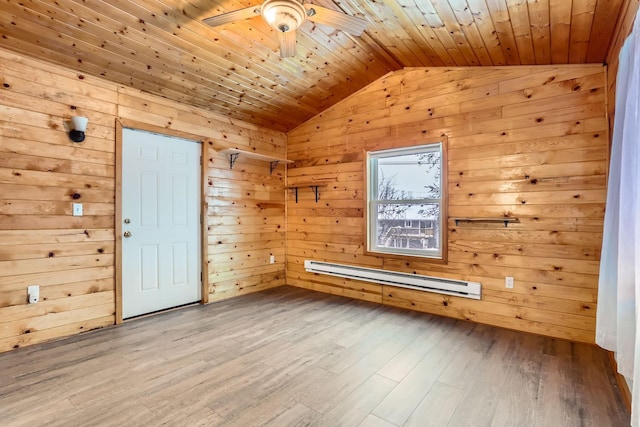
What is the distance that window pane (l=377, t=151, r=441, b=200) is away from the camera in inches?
144

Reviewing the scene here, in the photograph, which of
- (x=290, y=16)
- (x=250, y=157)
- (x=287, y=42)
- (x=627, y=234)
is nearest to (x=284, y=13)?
(x=290, y=16)

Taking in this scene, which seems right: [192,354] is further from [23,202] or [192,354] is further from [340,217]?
[340,217]

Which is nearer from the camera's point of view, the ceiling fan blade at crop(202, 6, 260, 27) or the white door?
the ceiling fan blade at crop(202, 6, 260, 27)

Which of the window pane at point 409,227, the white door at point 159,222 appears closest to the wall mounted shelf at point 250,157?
the white door at point 159,222

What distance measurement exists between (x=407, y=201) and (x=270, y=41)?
2256 millimetres

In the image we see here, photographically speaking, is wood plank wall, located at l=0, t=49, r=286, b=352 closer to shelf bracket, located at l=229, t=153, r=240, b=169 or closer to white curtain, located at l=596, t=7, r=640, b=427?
shelf bracket, located at l=229, t=153, r=240, b=169

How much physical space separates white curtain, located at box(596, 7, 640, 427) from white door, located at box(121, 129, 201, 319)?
3763 mm

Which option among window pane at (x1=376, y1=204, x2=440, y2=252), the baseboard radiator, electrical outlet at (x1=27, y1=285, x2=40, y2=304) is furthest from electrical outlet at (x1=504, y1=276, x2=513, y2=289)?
electrical outlet at (x1=27, y1=285, x2=40, y2=304)

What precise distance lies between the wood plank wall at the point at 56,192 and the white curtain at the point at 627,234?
3.77 meters

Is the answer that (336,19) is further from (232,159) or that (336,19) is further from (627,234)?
(232,159)

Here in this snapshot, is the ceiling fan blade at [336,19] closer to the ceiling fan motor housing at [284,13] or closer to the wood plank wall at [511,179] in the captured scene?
the ceiling fan motor housing at [284,13]

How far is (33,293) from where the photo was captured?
266 cm

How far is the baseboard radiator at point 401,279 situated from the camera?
3.28 metres

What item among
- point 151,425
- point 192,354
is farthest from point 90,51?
point 151,425
